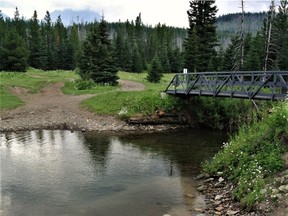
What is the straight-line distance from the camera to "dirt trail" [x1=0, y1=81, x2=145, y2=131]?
90.9ft

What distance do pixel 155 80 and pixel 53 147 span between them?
32.4 metres

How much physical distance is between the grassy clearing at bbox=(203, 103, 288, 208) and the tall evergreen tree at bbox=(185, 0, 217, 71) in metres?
35.8

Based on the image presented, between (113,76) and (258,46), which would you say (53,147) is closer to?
(113,76)

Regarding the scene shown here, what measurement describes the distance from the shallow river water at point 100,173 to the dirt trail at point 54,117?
2.07m

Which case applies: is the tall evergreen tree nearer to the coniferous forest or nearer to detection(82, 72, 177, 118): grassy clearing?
the coniferous forest

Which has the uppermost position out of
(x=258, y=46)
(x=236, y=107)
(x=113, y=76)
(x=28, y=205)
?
(x=258, y=46)

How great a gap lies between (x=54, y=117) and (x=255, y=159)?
65.9 feet

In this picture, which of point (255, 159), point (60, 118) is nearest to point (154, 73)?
point (60, 118)

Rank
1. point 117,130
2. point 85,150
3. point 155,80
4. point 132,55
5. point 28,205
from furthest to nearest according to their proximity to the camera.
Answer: point 132,55, point 155,80, point 117,130, point 85,150, point 28,205

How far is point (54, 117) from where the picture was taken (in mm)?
29688

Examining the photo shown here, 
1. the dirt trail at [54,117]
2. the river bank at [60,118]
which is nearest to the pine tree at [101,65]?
the river bank at [60,118]

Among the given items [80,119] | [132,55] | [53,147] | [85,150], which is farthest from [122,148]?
[132,55]

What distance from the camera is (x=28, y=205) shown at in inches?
513

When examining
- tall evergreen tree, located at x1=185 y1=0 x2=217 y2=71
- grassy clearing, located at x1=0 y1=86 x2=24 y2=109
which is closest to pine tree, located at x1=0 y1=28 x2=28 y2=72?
grassy clearing, located at x1=0 y1=86 x2=24 y2=109
